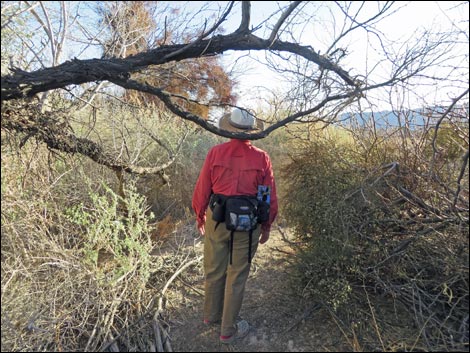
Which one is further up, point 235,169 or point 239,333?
point 235,169

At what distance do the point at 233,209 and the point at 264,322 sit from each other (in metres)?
Result: 1.30

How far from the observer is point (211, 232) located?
2.79 m

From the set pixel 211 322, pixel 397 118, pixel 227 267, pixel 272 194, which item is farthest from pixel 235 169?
pixel 397 118

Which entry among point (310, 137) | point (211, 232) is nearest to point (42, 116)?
point (211, 232)

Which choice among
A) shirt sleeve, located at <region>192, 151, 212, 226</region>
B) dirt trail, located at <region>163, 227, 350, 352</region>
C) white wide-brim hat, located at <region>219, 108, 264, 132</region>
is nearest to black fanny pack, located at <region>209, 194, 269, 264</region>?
shirt sleeve, located at <region>192, 151, 212, 226</region>

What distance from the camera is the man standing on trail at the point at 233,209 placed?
2646 millimetres

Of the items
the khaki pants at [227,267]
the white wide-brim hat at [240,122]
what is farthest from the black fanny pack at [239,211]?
the white wide-brim hat at [240,122]

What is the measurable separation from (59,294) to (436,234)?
10.8 ft

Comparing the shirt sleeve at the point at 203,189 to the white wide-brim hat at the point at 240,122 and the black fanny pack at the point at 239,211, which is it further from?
the white wide-brim hat at the point at 240,122

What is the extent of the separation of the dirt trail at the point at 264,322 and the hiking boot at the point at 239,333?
41 millimetres

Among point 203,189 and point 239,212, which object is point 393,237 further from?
point 203,189

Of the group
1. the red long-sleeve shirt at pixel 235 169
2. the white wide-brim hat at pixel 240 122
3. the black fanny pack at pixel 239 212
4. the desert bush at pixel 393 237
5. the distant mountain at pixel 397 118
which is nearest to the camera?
the desert bush at pixel 393 237

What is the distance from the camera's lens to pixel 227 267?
9.54 feet

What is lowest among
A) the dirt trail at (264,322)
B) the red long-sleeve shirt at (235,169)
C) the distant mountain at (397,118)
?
the dirt trail at (264,322)
